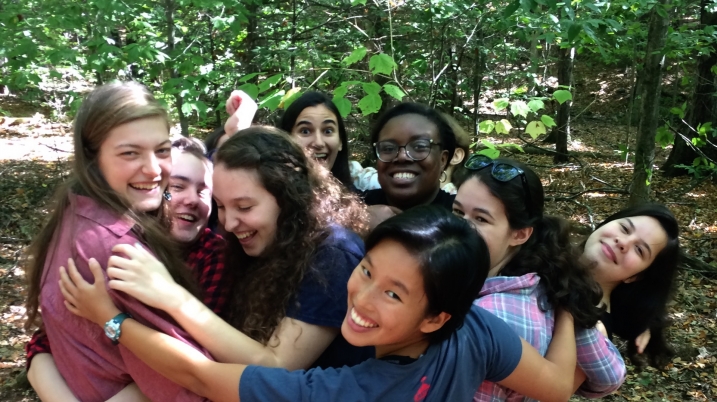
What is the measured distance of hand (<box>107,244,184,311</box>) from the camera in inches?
60.0

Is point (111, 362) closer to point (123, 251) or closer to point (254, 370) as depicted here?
point (123, 251)

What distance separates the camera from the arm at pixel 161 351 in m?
1.48

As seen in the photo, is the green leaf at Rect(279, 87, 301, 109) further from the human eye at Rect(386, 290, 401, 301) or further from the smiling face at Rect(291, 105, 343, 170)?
the human eye at Rect(386, 290, 401, 301)

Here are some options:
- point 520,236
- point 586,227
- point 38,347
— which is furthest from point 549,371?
point 586,227

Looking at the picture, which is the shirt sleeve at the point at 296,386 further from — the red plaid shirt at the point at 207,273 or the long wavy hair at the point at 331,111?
the long wavy hair at the point at 331,111

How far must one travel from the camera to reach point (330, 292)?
1678 millimetres

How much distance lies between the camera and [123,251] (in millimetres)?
1586

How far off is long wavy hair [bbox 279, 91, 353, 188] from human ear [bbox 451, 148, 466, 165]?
674 millimetres

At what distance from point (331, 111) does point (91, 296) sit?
1970 millimetres

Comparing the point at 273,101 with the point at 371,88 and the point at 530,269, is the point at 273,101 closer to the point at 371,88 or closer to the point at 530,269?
the point at 371,88

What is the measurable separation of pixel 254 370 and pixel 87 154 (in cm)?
94

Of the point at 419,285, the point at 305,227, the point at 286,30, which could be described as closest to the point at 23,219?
the point at 286,30

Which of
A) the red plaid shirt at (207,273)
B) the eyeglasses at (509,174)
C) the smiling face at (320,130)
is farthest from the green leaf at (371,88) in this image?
the red plaid shirt at (207,273)

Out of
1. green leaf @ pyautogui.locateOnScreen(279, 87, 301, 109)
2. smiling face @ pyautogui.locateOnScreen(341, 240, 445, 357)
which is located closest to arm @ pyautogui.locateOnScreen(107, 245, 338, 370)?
smiling face @ pyautogui.locateOnScreen(341, 240, 445, 357)
